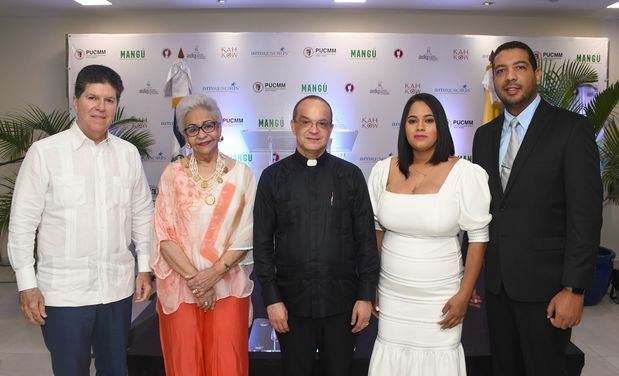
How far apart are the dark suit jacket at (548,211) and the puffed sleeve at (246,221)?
39.2 inches

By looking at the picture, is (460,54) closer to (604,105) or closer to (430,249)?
(604,105)

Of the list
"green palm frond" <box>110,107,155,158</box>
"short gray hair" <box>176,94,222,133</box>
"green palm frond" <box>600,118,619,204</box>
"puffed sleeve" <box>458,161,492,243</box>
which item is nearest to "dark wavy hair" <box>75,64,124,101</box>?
"short gray hair" <box>176,94,222,133</box>

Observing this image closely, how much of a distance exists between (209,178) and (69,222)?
0.57 meters

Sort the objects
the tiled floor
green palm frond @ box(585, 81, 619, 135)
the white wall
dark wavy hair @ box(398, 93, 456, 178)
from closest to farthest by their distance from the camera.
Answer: dark wavy hair @ box(398, 93, 456, 178)
the tiled floor
green palm frond @ box(585, 81, 619, 135)
the white wall

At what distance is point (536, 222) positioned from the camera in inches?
76.7

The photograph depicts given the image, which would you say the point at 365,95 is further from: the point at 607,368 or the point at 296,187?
the point at 296,187

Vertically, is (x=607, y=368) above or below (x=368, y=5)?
below

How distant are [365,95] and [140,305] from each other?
353 cm

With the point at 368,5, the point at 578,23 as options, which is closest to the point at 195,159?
the point at 368,5

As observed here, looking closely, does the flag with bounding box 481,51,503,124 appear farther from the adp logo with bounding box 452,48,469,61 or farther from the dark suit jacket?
the dark suit jacket

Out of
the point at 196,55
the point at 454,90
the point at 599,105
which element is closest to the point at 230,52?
the point at 196,55

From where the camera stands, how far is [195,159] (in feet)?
6.82

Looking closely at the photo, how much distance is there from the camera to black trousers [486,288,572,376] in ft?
6.44

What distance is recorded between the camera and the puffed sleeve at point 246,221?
6.63 ft
